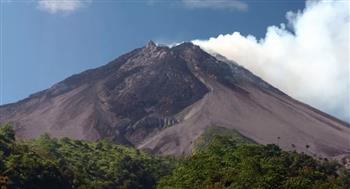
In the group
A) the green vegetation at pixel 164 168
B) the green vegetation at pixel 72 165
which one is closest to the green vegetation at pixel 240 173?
the green vegetation at pixel 164 168

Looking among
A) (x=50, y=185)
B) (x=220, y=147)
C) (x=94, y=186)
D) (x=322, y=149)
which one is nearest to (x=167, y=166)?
(x=94, y=186)

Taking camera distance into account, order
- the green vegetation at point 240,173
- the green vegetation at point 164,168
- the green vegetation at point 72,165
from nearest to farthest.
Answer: the green vegetation at point 240,173, the green vegetation at point 164,168, the green vegetation at point 72,165

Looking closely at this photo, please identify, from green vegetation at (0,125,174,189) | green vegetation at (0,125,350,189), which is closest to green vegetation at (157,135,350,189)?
green vegetation at (0,125,350,189)

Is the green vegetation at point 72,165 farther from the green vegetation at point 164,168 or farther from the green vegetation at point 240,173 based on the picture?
the green vegetation at point 240,173

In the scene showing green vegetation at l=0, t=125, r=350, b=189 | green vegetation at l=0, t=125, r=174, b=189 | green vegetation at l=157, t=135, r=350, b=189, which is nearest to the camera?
green vegetation at l=157, t=135, r=350, b=189

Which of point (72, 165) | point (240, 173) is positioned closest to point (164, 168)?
point (72, 165)

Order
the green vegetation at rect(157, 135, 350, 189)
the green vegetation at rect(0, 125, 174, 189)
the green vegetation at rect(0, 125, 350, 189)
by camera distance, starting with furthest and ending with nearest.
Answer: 1. the green vegetation at rect(0, 125, 174, 189)
2. the green vegetation at rect(0, 125, 350, 189)
3. the green vegetation at rect(157, 135, 350, 189)

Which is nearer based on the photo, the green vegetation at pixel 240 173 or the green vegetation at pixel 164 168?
the green vegetation at pixel 240 173

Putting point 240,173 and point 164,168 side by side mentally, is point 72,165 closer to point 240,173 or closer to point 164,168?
point 164,168

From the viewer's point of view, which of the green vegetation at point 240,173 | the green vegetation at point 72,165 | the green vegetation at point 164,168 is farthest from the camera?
the green vegetation at point 72,165

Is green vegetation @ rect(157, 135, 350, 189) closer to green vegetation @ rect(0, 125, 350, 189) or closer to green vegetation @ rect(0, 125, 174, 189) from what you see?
green vegetation @ rect(0, 125, 350, 189)
